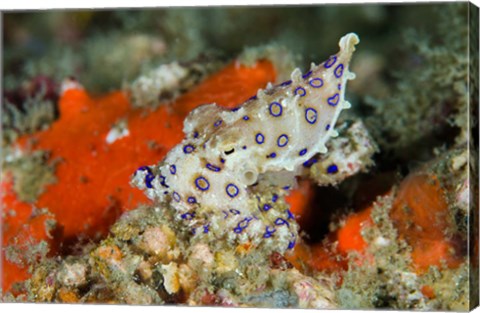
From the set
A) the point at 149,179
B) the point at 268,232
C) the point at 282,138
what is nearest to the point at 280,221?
the point at 268,232

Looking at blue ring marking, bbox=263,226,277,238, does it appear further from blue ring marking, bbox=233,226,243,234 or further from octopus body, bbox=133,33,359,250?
blue ring marking, bbox=233,226,243,234

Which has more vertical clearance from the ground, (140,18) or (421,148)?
(140,18)

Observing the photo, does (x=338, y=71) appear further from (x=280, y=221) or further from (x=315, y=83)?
(x=280, y=221)

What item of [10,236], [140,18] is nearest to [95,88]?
[140,18]

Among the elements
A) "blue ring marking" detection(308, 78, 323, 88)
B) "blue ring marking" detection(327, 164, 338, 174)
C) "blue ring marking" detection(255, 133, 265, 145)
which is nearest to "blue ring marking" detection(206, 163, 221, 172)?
"blue ring marking" detection(255, 133, 265, 145)

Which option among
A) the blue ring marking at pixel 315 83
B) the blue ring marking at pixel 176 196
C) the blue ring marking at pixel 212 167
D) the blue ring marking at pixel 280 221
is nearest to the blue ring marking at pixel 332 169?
the blue ring marking at pixel 280 221

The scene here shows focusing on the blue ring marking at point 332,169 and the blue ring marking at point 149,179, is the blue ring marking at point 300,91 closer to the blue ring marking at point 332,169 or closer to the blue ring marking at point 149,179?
the blue ring marking at point 332,169

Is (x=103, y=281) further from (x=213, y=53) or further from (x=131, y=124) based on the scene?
(x=213, y=53)
